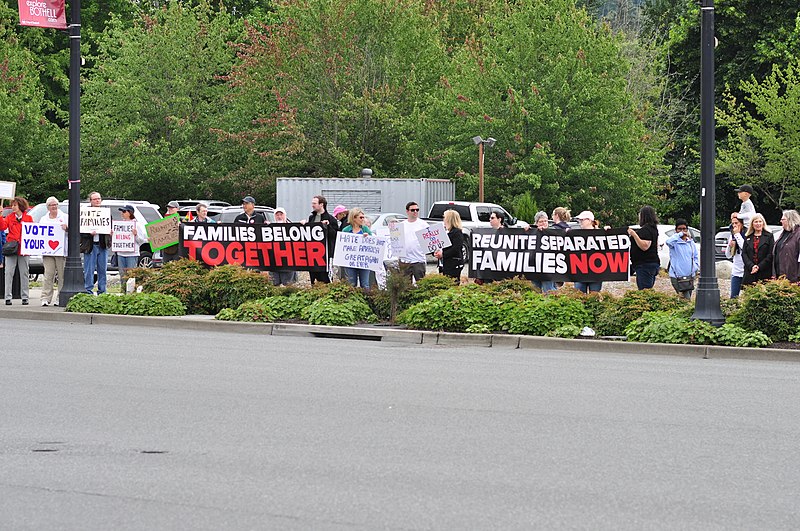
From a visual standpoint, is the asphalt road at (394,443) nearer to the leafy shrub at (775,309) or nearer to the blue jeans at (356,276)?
the leafy shrub at (775,309)

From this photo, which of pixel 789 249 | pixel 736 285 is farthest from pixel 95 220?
pixel 789 249

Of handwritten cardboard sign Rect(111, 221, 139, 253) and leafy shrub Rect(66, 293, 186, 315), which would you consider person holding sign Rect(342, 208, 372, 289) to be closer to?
leafy shrub Rect(66, 293, 186, 315)

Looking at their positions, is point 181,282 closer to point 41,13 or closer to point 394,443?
point 41,13

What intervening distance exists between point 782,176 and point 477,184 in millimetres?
13490

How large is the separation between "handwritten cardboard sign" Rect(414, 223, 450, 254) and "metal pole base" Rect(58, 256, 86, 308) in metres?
6.26

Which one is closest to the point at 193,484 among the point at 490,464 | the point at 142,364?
the point at 490,464

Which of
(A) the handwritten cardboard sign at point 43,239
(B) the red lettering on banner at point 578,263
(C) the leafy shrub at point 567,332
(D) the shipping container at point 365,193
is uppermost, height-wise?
(D) the shipping container at point 365,193

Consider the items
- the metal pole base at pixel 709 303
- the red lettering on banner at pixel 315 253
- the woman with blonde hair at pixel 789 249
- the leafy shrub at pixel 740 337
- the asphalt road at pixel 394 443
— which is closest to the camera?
the asphalt road at pixel 394 443

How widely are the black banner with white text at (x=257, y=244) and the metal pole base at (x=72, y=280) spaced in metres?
1.90

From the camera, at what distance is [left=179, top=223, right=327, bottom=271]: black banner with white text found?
2112 cm

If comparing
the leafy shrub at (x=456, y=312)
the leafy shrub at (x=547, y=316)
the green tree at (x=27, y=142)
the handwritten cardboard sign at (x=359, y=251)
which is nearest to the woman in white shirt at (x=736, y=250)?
the leafy shrub at (x=547, y=316)

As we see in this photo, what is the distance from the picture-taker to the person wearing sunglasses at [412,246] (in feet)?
63.2

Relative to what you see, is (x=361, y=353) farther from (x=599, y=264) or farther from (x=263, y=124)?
(x=263, y=124)

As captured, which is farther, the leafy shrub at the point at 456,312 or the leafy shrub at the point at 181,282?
the leafy shrub at the point at 181,282
